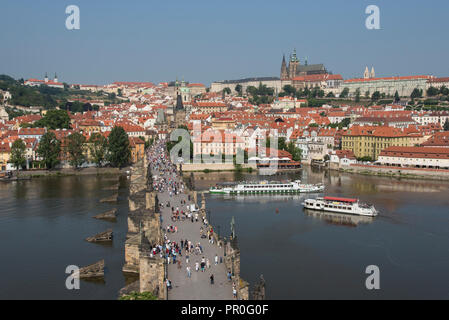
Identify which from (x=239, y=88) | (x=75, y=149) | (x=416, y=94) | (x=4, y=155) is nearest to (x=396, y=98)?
(x=416, y=94)

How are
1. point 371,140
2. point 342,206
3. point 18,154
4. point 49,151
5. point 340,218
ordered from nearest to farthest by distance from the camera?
1. point 340,218
2. point 342,206
3. point 18,154
4. point 49,151
5. point 371,140

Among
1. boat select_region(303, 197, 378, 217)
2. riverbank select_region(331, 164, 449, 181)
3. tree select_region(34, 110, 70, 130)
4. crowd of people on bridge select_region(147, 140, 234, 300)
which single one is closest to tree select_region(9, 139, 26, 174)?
crowd of people on bridge select_region(147, 140, 234, 300)

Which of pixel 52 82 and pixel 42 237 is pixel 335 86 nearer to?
pixel 52 82

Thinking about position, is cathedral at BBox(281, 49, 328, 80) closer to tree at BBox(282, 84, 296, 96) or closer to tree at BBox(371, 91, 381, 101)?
tree at BBox(282, 84, 296, 96)

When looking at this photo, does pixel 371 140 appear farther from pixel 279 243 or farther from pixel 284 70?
pixel 284 70

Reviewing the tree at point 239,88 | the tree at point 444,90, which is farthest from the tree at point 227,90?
the tree at point 444,90

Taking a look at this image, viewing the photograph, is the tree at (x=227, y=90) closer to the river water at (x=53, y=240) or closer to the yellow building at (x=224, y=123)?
the yellow building at (x=224, y=123)
